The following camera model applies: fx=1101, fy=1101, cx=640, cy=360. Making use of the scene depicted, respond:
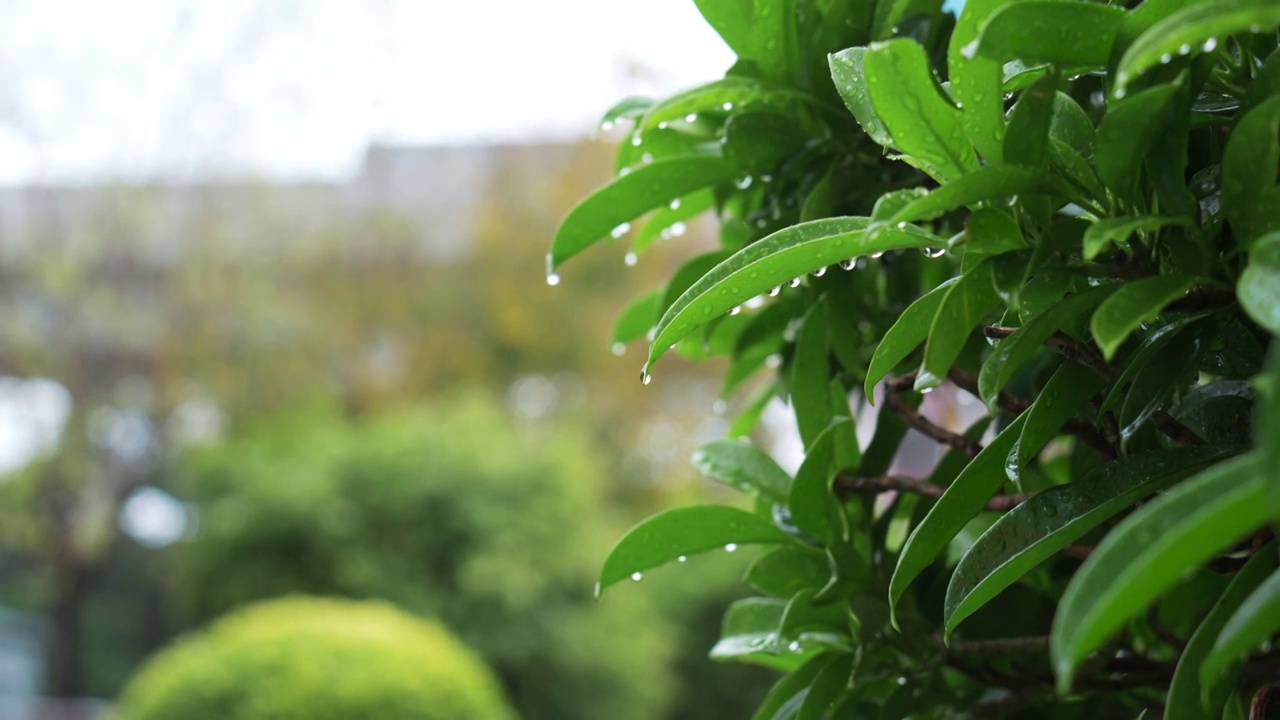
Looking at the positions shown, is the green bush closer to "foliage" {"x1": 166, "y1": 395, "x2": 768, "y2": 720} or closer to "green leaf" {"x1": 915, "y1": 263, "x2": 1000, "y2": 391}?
"foliage" {"x1": 166, "y1": 395, "x2": 768, "y2": 720}

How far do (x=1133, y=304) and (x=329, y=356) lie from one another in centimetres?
827

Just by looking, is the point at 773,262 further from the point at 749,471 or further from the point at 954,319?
the point at 749,471

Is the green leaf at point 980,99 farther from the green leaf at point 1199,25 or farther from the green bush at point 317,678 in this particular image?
the green bush at point 317,678

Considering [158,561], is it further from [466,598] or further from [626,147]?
[626,147]

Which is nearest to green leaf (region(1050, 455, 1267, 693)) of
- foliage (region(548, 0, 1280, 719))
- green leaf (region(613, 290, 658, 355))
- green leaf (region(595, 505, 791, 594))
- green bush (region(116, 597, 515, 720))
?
foliage (region(548, 0, 1280, 719))

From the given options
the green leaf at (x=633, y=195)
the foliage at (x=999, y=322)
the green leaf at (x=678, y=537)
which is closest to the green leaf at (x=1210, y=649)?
the foliage at (x=999, y=322)

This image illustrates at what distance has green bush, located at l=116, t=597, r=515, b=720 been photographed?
3225mm

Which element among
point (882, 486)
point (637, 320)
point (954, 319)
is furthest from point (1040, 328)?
point (637, 320)

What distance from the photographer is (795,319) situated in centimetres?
70

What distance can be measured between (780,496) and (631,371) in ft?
26.1

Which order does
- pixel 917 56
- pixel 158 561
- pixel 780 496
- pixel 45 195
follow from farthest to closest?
pixel 158 561 → pixel 45 195 → pixel 780 496 → pixel 917 56

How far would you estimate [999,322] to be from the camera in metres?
0.45

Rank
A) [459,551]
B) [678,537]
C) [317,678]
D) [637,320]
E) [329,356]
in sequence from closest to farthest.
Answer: [678,537] < [637,320] < [317,678] < [459,551] < [329,356]

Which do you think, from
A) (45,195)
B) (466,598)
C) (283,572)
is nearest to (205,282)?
(45,195)
